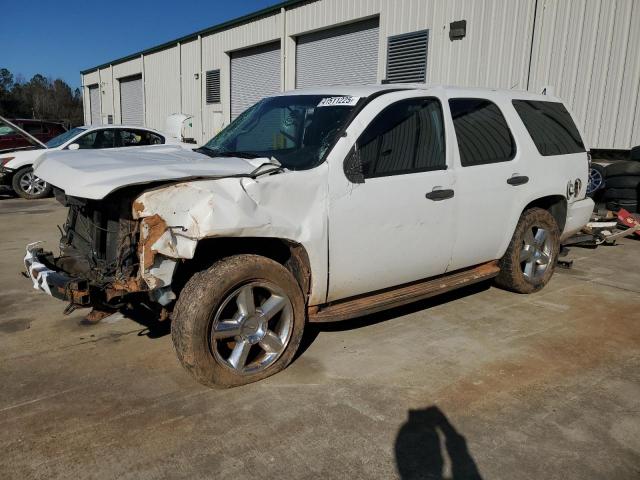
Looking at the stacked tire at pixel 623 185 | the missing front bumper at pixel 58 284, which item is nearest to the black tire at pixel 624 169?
the stacked tire at pixel 623 185

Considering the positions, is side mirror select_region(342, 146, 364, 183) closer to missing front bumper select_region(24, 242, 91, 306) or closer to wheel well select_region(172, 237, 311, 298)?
wheel well select_region(172, 237, 311, 298)

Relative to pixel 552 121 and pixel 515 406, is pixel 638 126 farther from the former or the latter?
pixel 515 406

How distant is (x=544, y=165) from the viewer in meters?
5.30

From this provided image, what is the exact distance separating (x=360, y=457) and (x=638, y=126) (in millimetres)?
9138

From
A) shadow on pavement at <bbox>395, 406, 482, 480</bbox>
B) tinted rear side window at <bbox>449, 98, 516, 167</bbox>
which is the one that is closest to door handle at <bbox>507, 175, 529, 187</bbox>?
tinted rear side window at <bbox>449, 98, 516, 167</bbox>

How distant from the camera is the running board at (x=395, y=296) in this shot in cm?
Result: 386

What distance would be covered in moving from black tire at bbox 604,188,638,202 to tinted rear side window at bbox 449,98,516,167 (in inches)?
211

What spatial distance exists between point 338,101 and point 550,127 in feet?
8.56

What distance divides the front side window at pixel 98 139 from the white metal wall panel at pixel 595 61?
9.09 meters

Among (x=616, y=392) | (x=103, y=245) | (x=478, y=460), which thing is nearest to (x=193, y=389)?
(x=103, y=245)

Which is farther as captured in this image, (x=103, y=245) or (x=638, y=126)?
(x=638, y=126)

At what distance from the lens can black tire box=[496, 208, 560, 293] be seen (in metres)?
5.25

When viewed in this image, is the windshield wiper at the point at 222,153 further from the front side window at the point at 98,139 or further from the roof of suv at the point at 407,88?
the front side window at the point at 98,139

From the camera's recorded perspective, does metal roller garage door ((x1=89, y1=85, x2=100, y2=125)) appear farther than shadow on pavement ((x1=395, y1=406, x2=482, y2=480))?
Yes
